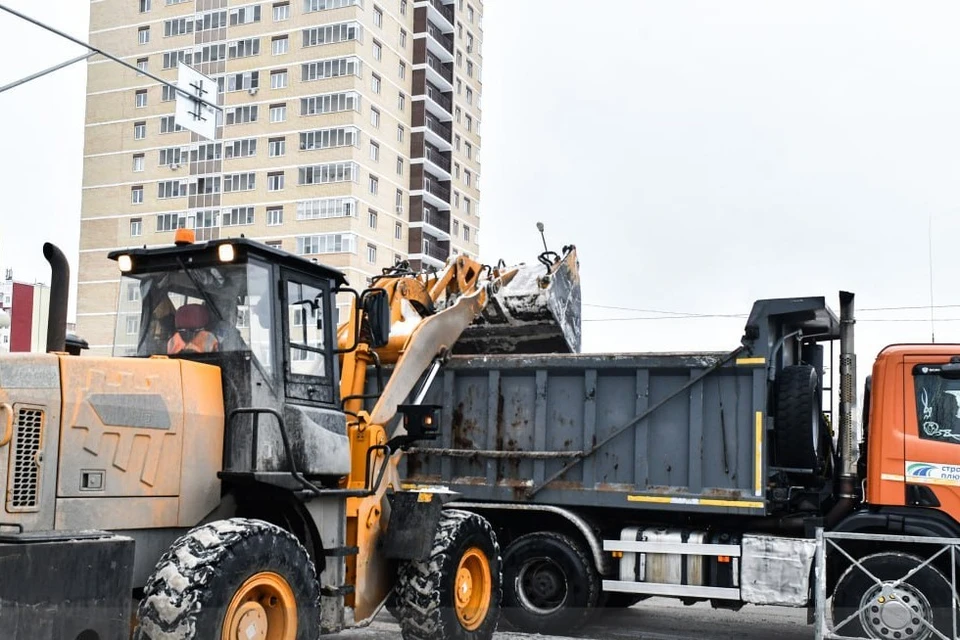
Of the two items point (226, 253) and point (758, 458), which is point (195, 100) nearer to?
point (226, 253)

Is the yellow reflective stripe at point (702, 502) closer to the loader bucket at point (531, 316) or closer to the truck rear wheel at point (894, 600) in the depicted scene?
the truck rear wheel at point (894, 600)

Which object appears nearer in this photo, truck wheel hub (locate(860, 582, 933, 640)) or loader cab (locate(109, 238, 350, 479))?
loader cab (locate(109, 238, 350, 479))

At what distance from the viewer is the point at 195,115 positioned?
15.9 m

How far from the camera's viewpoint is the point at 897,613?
878 cm

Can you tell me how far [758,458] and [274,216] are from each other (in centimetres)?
5106

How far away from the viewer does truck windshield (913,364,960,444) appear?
357 inches

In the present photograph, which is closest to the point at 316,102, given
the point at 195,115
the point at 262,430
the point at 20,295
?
the point at 20,295

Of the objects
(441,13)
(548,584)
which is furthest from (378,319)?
(441,13)

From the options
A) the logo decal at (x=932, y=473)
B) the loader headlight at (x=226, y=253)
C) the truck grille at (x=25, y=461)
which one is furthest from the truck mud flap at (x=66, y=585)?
the logo decal at (x=932, y=473)

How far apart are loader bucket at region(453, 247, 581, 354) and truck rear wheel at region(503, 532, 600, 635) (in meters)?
2.00

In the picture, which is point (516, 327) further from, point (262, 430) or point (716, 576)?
point (262, 430)

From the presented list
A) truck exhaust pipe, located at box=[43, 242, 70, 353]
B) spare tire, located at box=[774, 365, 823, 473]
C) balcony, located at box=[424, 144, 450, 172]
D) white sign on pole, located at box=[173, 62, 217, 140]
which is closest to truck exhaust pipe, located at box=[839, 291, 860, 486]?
spare tire, located at box=[774, 365, 823, 473]

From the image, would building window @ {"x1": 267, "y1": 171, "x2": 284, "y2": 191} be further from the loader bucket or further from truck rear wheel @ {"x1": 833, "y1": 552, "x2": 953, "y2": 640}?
truck rear wheel @ {"x1": 833, "y1": 552, "x2": 953, "y2": 640}

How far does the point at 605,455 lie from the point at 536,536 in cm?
104
